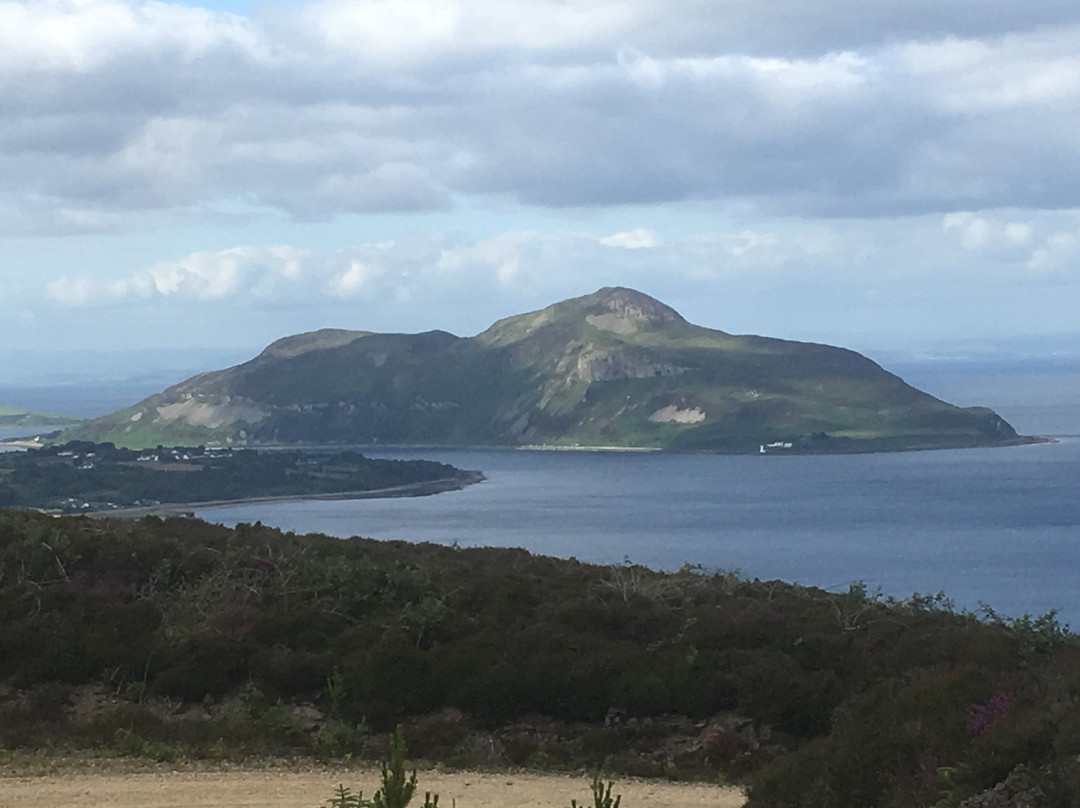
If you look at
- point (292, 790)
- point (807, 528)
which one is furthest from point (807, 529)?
point (292, 790)

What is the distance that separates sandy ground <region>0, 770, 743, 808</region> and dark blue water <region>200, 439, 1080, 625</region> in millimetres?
75793

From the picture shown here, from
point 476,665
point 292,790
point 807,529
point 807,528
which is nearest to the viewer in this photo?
point 292,790

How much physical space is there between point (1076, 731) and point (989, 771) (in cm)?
76

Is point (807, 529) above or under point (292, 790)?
under

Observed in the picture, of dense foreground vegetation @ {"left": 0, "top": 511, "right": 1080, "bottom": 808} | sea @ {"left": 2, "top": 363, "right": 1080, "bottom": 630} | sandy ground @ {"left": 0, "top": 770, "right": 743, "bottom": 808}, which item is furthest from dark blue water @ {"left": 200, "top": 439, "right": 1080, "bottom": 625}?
sandy ground @ {"left": 0, "top": 770, "right": 743, "bottom": 808}

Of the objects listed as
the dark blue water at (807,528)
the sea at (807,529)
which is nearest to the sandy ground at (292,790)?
the sea at (807,529)

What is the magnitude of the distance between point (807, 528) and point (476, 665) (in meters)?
129

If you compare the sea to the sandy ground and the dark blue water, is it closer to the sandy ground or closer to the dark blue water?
the dark blue water

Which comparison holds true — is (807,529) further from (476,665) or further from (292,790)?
(292,790)

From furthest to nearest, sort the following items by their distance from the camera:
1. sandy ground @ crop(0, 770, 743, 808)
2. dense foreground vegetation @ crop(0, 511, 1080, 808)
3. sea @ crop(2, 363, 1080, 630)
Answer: sea @ crop(2, 363, 1080, 630), dense foreground vegetation @ crop(0, 511, 1080, 808), sandy ground @ crop(0, 770, 743, 808)

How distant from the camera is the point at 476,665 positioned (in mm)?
20031

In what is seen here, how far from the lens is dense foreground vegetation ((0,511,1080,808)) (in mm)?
16797

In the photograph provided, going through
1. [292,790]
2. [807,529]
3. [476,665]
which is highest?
[476,665]

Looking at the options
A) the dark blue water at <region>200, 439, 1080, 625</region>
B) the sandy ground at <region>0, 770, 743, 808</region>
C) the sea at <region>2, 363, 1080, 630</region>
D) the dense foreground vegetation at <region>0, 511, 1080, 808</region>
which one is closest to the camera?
the sandy ground at <region>0, 770, 743, 808</region>
